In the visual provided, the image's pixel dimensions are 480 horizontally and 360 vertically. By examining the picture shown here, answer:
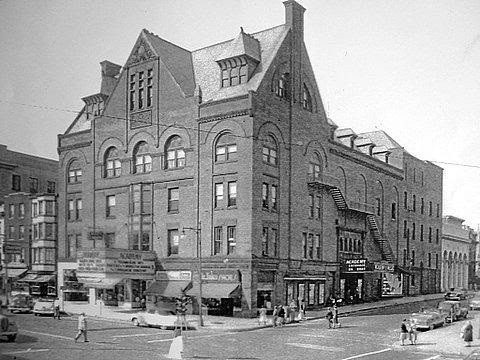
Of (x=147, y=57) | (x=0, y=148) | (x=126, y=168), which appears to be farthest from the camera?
(x=126, y=168)

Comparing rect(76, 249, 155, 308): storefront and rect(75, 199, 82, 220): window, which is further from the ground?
rect(75, 199, 82, 220): window

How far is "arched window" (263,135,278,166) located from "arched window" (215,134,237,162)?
225 centimetres

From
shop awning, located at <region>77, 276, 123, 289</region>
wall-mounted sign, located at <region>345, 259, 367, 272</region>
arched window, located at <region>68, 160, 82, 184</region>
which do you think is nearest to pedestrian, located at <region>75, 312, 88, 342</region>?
shop awning, located at <region>77, 276, 123, 289</region>

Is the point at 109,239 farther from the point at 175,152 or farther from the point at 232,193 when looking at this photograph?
the point at 232,193

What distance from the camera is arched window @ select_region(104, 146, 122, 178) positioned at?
140 feet

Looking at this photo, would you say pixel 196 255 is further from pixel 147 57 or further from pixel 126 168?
pixel 147 57

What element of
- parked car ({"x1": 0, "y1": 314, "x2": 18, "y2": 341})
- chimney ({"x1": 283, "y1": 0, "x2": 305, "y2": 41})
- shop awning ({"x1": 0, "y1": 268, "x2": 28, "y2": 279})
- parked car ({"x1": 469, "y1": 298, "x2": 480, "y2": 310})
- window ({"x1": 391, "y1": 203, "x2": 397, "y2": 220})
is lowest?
parked car ({"x1": 469, "y1": 298, "x2": 480, "y2": 310})

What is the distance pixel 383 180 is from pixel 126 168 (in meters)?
28.7

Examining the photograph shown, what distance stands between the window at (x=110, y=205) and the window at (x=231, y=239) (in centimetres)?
1058

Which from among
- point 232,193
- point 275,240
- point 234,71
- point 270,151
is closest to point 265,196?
point 232,193

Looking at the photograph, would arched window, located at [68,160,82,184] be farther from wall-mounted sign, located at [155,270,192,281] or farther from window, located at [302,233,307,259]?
window, located at [302,233,307,259]

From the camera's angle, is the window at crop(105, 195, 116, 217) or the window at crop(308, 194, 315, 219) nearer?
the window at crop(105, 195, 116, 217)

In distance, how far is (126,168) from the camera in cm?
4216

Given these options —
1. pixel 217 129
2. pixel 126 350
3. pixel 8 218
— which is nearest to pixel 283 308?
pixel 217 129
